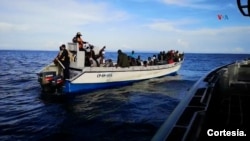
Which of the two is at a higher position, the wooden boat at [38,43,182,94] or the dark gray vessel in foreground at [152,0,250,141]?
the dark gray vessel in foreground at [152,0,250,141]

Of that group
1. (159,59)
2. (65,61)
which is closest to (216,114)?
(65,61)

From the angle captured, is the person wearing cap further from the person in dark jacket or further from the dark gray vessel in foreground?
the dark gray vessel in foreground

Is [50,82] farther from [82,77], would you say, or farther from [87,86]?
[87,86]

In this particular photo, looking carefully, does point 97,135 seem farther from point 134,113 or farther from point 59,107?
→ point 59,107

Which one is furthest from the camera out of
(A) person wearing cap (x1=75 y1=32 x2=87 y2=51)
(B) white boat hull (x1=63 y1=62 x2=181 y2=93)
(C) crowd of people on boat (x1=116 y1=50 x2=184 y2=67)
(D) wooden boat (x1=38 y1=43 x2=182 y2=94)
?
(C) crowd of people on boat (x1=116 y1=50 x2=184 y2=67)

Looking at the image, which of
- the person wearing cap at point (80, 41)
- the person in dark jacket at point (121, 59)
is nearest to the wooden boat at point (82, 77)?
the person in dark jacket at point (121, 59)

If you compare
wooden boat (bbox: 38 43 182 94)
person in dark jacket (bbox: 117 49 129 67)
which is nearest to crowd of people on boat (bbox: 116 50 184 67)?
wooden boat (bbox: 38 43 182 94)

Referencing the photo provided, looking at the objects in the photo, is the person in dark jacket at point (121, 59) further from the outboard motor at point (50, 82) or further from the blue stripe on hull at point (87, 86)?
A: the outboard motor at point (50, 82)

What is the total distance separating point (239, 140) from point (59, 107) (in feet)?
33.5

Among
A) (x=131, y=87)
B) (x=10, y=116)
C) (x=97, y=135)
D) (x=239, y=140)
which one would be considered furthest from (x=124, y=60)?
(x=239, y=140)

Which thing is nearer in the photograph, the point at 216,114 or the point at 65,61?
the point at 216,114

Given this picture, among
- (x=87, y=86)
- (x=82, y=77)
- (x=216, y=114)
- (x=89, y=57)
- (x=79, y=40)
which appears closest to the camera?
(x=216, y=114)

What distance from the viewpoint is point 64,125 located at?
9.84m

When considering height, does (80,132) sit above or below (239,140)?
below
